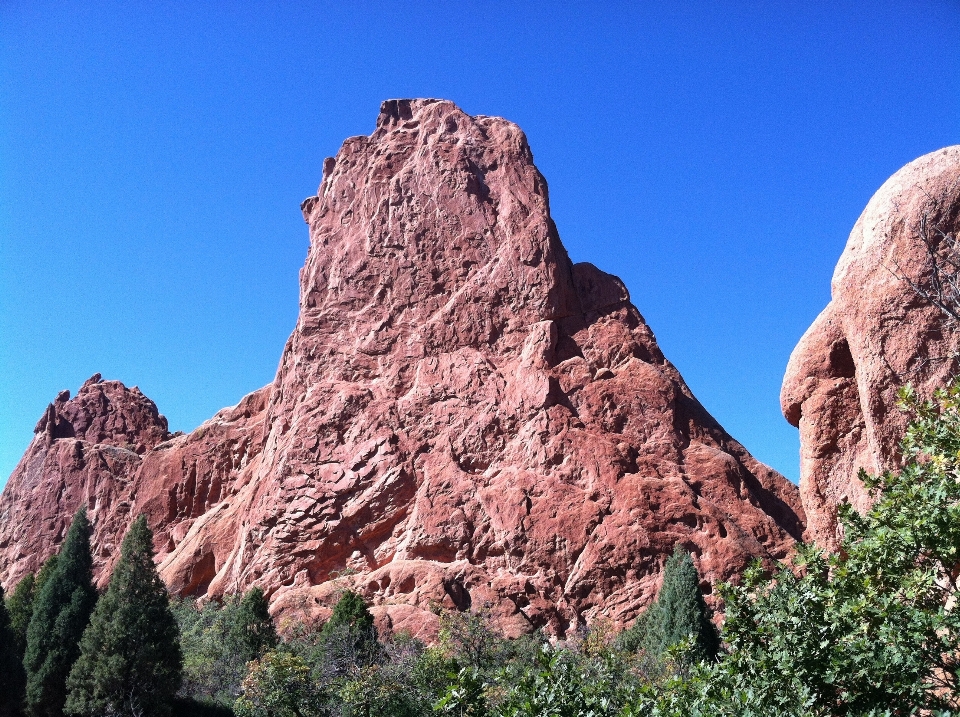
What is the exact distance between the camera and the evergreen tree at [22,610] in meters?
32.4

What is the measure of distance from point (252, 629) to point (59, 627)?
607 centimetres

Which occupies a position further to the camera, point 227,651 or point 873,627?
point 227,651

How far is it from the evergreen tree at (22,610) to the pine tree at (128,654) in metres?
7.36

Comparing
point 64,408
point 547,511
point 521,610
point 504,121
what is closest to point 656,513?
point 547,511

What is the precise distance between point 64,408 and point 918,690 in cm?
7758

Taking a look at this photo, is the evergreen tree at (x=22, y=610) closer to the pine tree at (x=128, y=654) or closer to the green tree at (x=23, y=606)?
the green tree at (x=23, y=606)

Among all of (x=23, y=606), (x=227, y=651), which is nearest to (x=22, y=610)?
(x=23, y=606)

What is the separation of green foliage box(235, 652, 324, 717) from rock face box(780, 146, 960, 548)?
38.5 feet

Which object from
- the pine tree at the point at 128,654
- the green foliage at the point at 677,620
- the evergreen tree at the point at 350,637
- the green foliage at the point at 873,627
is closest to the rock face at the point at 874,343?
the green foliage at the point at 873,627

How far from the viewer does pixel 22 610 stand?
38938 millimetres

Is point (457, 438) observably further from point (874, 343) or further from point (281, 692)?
point (874, 343)

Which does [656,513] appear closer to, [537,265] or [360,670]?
[537,265]

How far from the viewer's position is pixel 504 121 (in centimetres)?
5556

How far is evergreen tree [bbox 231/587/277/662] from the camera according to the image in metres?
29.9
